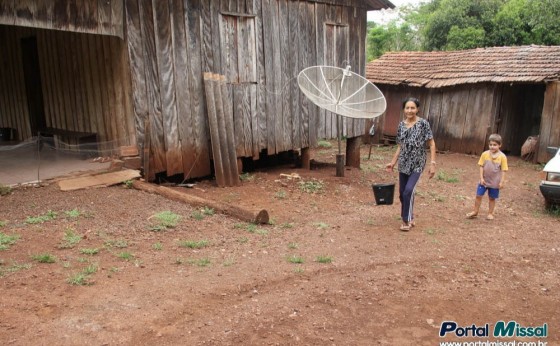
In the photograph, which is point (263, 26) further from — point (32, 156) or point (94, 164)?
point (32, 156)

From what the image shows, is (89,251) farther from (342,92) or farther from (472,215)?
(342,92)

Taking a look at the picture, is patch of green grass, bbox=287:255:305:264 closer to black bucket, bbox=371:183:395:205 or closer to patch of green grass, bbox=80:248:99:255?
patch of green grass, bbox=80:248:99:255

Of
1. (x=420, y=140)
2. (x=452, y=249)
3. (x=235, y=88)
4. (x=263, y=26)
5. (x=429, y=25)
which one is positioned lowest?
(x=452, y=249)

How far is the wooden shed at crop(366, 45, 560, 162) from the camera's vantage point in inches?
535

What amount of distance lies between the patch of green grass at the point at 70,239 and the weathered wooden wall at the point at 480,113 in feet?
45.0

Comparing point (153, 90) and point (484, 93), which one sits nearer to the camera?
point (153, 90)

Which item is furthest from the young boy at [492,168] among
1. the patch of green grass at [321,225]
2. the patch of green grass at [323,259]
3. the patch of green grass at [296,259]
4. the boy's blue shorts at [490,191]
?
the patch of green grass at [296,259]

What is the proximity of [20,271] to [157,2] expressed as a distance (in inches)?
186

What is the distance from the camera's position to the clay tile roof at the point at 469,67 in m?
13.7

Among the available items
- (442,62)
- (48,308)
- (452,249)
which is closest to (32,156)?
(48,308)

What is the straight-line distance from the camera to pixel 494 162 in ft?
22.2

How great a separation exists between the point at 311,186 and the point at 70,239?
4.84 m

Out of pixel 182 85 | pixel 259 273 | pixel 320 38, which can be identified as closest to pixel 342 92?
pixel 320 38

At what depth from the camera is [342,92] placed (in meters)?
9.75
